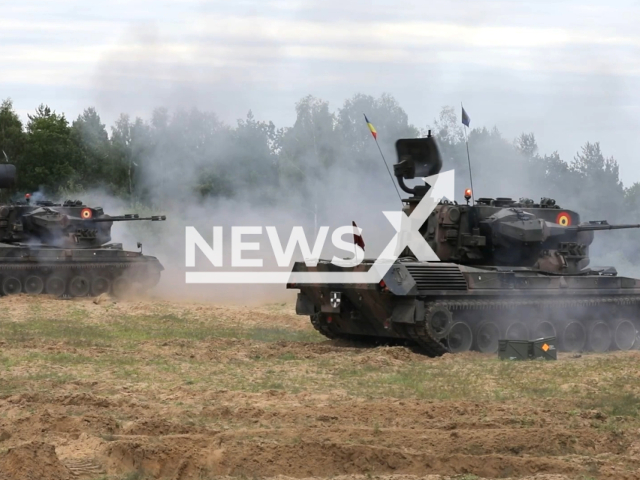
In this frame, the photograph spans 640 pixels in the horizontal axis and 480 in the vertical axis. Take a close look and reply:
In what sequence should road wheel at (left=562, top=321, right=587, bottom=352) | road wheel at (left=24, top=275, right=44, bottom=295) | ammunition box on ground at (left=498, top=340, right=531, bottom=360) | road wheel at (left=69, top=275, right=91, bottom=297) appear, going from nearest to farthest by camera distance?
ammunition box on ground at (left=498, top=340, right=531, bottom=360) → road wheel at (left=562, top=321, right=587, bottom=352) → road wheel at (left=24, top=275, right=44, bottom=295) → road wheel at (left=69, top=275, right=91, bottom=297)

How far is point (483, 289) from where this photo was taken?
55.1 ft

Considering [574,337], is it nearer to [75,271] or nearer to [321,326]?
[321,326]

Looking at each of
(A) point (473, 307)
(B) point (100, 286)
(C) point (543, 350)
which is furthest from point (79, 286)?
(C) point (543, 350)

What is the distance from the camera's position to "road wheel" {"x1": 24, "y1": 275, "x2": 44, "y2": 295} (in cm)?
2778

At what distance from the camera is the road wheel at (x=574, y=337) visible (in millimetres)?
18328

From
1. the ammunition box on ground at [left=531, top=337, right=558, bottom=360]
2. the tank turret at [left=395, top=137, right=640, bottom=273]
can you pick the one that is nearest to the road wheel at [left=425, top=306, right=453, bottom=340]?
the ammunition box on ground at [left=531, top=337, right=558, bottom=360]

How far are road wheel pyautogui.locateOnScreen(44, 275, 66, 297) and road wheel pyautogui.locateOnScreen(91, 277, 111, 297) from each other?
86cm

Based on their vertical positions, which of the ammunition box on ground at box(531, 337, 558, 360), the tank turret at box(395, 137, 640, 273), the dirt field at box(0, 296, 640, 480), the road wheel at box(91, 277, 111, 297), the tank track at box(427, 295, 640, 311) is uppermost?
the tank turret at box(395, 137, 640, 273)

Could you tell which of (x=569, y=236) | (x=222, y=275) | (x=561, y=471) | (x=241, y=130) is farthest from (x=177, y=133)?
(x=561, y=471)

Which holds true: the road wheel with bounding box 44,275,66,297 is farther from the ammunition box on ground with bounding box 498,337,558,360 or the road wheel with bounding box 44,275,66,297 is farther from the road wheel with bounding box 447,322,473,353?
the ammunition box on ground with bounding box 498,337,558,360

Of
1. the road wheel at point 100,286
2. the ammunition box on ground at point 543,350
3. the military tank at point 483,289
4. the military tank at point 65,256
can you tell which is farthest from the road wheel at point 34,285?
the ammunition box on ground at point 543,350

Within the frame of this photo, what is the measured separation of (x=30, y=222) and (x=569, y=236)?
52.8 ft

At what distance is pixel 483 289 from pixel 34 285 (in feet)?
49.2

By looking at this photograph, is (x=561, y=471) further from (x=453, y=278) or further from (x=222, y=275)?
Answer: (x=222, y=275)
